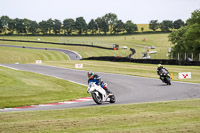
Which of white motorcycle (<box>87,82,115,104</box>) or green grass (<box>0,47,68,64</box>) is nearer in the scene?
white motorcycle (<box>87,82,115,104</box>)

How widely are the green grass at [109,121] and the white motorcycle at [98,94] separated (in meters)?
2.72

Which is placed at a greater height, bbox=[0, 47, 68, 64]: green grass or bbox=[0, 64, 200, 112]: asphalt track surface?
bbox=[0, 64, 200, 112]: asphalt track surface

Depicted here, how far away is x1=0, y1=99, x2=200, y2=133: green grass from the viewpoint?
8.90 meters

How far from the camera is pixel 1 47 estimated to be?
374ft

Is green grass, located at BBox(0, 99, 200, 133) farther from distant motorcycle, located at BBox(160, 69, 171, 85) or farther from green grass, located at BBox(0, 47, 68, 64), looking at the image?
green grass, located at BBox(0, 47, 68, 64)

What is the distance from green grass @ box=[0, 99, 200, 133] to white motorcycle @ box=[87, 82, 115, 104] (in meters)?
2.72

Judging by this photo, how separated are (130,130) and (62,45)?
372ft

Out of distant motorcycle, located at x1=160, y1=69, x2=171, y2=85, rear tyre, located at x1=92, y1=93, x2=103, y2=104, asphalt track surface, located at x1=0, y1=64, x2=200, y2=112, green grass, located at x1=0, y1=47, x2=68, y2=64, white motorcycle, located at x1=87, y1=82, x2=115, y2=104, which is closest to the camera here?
white motorcycle, located at x1=87, y1=82, x2=115, y2=104

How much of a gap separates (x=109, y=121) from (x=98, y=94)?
231 inches

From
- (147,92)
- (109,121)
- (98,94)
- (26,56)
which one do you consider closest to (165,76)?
(147,92)

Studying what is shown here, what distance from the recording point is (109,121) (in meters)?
10.1

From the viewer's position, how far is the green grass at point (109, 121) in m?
8.90

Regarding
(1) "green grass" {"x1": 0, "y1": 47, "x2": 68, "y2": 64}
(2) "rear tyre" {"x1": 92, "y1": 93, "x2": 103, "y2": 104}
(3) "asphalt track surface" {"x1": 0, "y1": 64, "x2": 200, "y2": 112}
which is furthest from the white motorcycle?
(1) "green grass" {"x1": 0, "y1": 47, "x2": 68, "y2": 64}

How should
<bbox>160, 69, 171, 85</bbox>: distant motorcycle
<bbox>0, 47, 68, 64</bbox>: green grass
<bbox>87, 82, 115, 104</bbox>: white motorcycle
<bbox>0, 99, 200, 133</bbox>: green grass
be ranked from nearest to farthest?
1. <bbox>0, 99, 200, 133</bbox>: green grass
2. <bbox>87, 82, 115, 104</bbox>: white motorcycle
3. <bbox>160, 69, 171, 85</bbox>: distant motorcycle
4. <bbox>0, 47, 68, 64</bbox>: green grass
